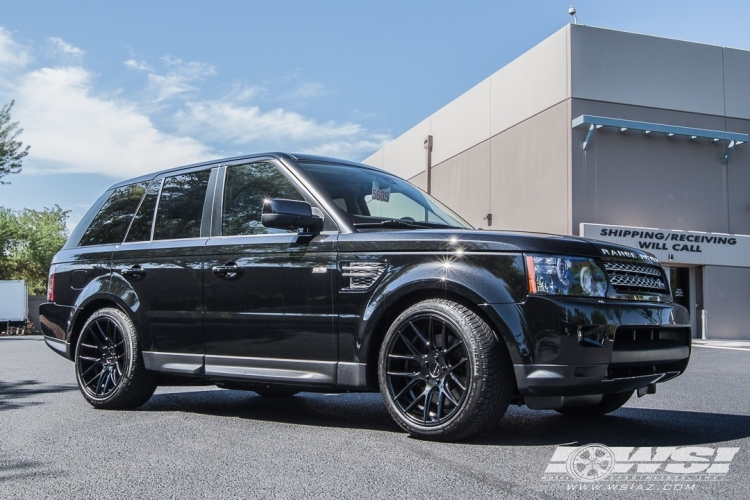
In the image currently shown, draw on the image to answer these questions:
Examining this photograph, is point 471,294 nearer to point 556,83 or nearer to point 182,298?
point 182,298

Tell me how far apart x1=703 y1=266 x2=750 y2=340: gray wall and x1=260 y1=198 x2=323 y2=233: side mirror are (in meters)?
27.5

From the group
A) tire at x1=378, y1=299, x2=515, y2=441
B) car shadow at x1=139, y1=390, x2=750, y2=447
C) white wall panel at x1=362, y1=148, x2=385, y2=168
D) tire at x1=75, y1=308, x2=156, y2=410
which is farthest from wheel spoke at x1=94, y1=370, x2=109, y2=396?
white wall panel at x1=362, y1=148, x2=385, y2=168

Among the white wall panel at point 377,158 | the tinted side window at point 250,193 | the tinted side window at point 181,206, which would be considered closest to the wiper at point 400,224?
the tinted side window at point 250,193

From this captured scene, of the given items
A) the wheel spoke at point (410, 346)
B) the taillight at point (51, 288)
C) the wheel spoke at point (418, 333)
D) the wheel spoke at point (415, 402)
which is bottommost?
the wheel spoke at point (415, 402)

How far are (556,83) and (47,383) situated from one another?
2361cm

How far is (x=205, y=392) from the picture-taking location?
289 inches

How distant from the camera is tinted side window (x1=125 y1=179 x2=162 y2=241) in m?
6.20

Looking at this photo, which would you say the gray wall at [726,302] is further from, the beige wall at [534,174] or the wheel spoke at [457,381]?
the wheel spoke at [457,381]

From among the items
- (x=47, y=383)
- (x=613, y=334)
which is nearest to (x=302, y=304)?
(x=613, y=334)

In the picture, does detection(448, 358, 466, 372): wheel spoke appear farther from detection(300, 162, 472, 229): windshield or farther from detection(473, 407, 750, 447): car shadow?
detection(300, 162, 472, 229): windshield

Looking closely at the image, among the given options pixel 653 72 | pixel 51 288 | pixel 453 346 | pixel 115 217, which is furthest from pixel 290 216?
pixel 653 72

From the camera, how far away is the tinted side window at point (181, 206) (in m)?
5.81

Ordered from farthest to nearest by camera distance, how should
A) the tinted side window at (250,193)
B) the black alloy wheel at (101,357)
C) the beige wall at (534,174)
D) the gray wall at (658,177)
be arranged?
the beige wall at (534,174)
the gray wall at (658,177)
the black alloy wheel at (101,357)
the tinted side window at (250,193)

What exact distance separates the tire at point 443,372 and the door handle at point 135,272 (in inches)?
89.6
